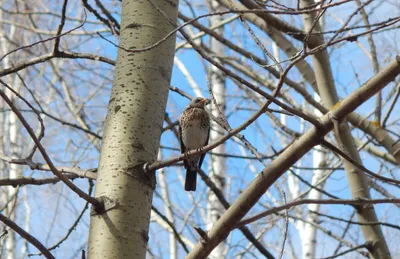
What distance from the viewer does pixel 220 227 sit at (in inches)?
72.9

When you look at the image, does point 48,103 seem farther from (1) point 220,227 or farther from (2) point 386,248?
(1) point 220,227

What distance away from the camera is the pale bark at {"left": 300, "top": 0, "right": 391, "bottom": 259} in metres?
3.37

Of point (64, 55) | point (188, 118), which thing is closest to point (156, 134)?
point (64, 55)

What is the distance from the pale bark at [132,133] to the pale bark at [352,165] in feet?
3.53

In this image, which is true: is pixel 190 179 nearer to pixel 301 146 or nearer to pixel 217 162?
pixel 301 146

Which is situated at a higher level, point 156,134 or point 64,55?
point 64,55

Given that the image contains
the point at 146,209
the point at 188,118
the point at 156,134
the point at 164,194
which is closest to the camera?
the point at 146,209

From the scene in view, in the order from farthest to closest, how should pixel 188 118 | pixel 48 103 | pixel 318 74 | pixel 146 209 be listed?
1. pixel 48 103
2. pixel 188 118
3. pixel 318 74
4. pixel 146 209

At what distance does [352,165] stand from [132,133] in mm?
1832

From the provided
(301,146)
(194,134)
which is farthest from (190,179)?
(301,146)

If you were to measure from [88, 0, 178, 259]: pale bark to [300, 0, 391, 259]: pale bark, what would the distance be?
108cm

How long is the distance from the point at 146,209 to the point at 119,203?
102 millimetres

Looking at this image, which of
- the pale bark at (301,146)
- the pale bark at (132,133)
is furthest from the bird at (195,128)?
the pale bark at (301,146)

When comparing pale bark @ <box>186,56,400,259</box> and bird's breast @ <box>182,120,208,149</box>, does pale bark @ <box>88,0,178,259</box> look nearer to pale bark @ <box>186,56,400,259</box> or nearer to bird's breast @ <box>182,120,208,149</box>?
pale bark @ <box>186,56,400,259</box>
